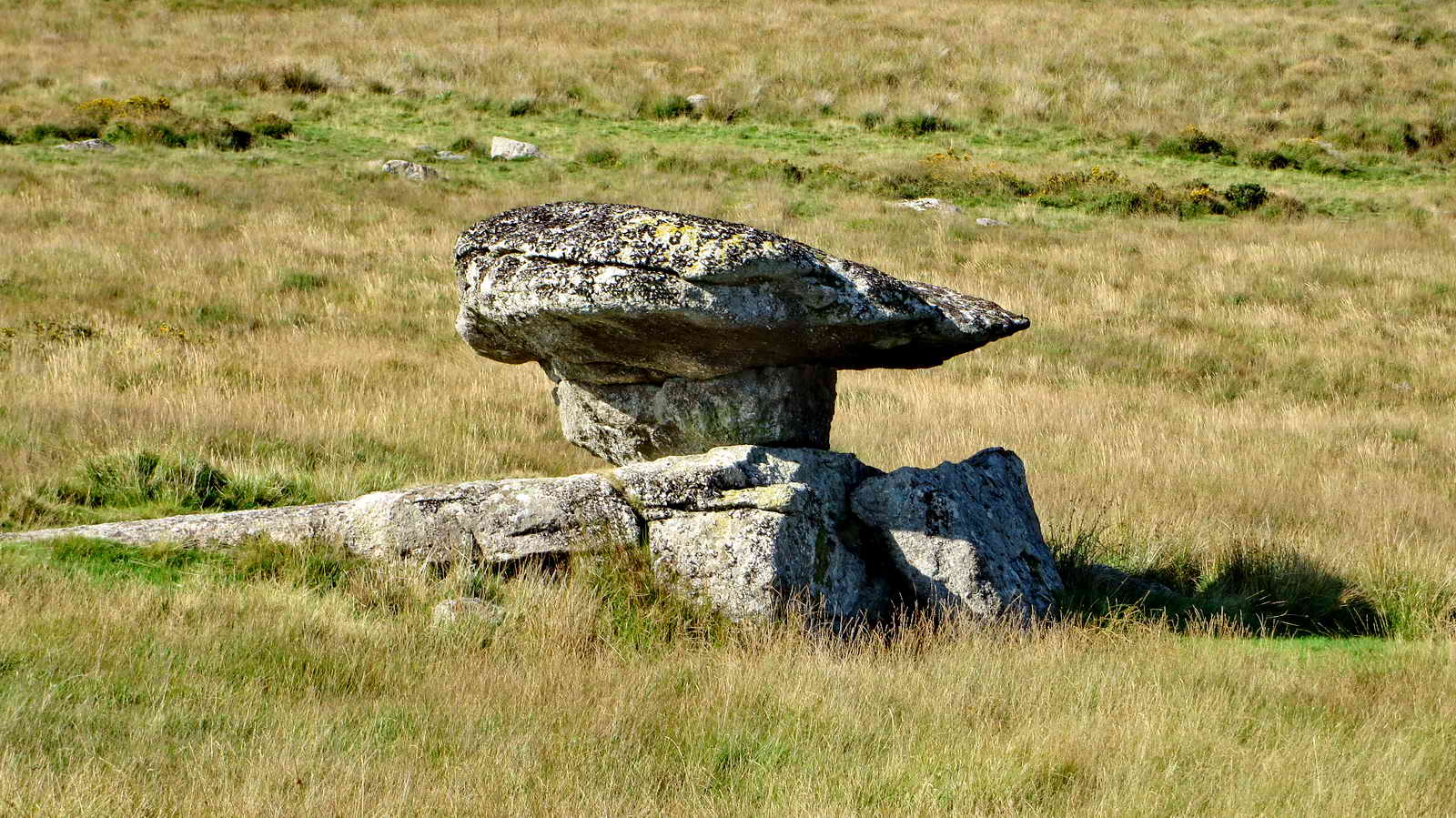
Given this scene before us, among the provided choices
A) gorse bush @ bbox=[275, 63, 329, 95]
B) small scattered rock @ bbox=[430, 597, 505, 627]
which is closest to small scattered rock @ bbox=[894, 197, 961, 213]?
gorse bush @ bbox=[275, 63, 329, 95]

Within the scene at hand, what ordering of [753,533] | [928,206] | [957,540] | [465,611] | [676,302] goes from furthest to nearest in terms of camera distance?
[928,206], [957,540], [676,302], [753,533], [465,611]

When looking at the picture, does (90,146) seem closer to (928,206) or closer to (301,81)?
(301,81)

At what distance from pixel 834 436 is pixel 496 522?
701 cm

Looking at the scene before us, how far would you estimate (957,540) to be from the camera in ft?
26.7

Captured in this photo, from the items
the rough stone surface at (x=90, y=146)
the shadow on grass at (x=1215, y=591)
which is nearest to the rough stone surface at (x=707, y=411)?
the shadow on grass at (x=1215, y=591)

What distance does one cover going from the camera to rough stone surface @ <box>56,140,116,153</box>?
94.6 ft

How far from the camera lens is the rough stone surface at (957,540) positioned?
26.4 feet

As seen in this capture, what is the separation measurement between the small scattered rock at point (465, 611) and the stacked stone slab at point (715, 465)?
1.77 feet

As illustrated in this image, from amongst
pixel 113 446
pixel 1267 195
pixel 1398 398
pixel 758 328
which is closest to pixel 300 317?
pixel 113 446

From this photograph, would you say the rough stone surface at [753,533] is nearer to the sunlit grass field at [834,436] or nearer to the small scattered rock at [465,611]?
the sunlit grass field at [834,436]

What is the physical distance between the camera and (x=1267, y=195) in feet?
106

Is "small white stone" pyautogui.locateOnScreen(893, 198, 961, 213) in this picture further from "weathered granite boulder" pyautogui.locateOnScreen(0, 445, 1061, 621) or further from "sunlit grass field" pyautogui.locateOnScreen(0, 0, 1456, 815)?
"weathered granite boulder" pyautogui.locateOnScreen(0, 445, 1061, 621)

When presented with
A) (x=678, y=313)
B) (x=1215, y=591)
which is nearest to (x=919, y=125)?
(x=1215, y=591)

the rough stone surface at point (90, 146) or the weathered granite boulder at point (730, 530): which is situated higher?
the rough stone surface at point (90, 146)
